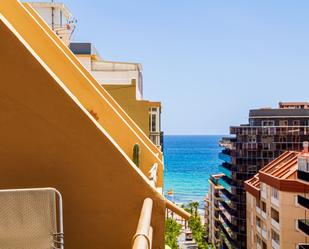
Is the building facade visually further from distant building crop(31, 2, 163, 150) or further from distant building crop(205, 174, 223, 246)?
distant building crop(31, 2, 163, 150)

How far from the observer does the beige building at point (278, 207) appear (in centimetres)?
3234

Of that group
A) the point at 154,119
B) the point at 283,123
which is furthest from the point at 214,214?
the point at 154,119

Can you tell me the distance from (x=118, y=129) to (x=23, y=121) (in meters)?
4.63

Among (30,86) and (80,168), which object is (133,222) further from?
(30,86)

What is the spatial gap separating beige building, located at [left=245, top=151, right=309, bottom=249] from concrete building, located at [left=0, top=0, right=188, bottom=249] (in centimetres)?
2996

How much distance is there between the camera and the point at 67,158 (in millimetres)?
3539

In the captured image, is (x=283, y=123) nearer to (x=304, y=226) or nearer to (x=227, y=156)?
(x=227, y=156)

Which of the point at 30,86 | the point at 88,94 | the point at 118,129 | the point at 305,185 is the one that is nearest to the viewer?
the point at 30,86

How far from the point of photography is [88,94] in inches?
289

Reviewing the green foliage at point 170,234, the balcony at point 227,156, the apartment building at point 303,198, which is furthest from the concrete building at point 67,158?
the balcony at point 227,156

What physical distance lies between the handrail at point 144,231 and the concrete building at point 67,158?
48 mm

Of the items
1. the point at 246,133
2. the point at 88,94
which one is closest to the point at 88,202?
the point at 88,94

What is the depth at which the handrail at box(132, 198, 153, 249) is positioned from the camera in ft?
7.94

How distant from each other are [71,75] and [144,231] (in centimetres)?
457
